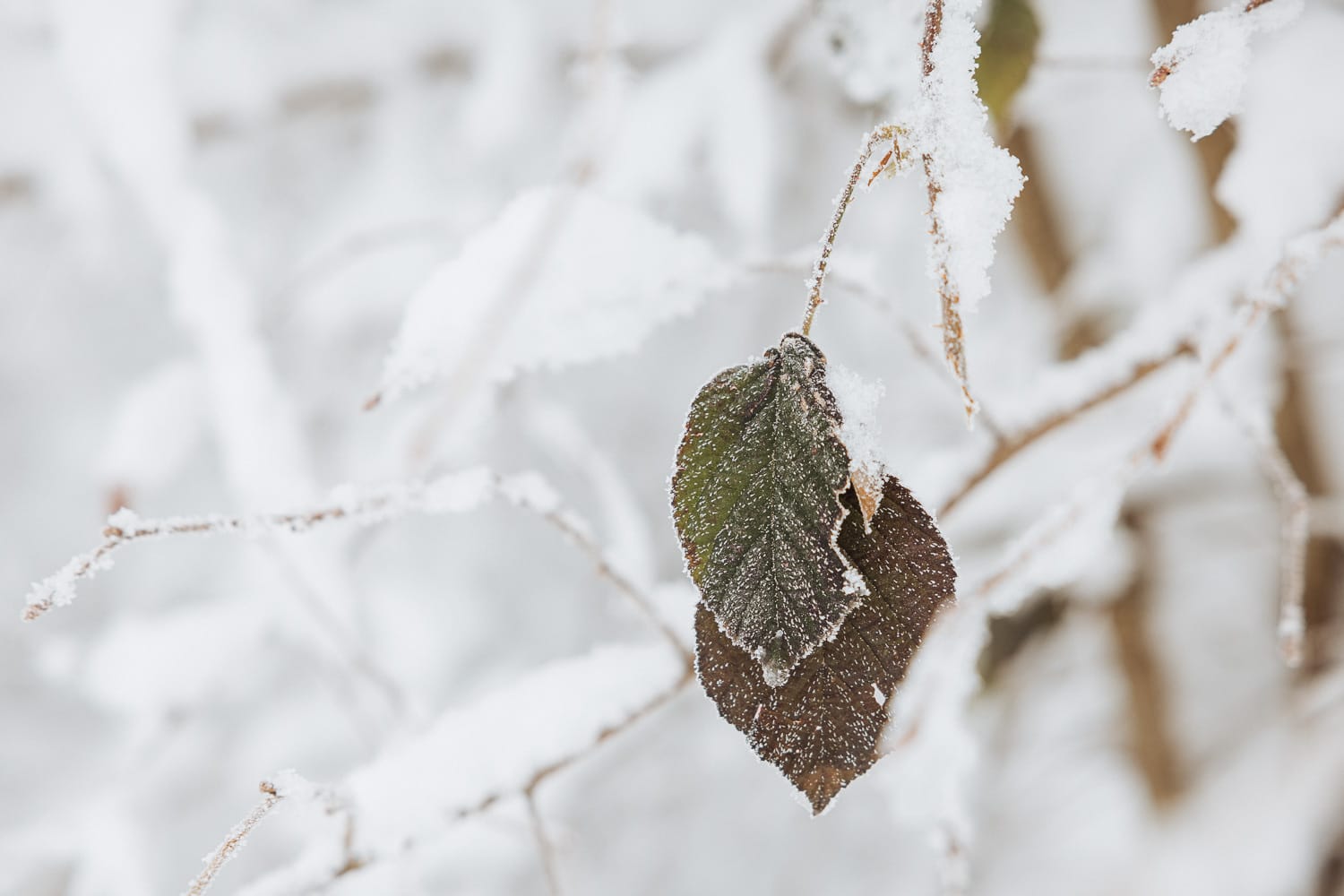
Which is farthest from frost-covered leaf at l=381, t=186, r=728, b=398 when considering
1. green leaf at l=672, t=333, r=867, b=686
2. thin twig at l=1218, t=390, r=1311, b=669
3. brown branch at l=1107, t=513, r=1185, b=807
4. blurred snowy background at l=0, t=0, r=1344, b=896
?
brown branch at l=1107, t=513, r=1185, b=807

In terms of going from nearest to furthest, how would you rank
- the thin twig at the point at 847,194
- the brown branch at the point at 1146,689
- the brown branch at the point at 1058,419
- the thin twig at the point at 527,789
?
the thin twig at the point at 847,194 < the thin twig at the point at 527,789 < the brown branch at the point at 1058,419 < the brown branch at the point at 1146,689

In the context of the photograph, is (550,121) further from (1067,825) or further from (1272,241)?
(1067,825)

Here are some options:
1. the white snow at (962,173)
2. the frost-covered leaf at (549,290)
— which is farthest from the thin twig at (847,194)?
the frost-covered leaf at (549,290)

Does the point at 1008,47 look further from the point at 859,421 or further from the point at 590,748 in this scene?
the point at 590,748

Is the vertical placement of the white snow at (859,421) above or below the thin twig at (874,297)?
below

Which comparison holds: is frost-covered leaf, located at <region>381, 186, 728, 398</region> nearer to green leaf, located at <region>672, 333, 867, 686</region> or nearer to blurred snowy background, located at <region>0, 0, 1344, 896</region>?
blurred snowy background, located at <region>0, 0, 1344, 896</region>

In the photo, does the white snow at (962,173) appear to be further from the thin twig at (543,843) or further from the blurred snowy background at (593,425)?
the thin twig at (543,843)
